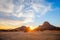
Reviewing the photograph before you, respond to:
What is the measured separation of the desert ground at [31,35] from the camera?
2.51 metres

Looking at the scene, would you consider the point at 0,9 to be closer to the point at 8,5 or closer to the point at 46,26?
the point at 8,5

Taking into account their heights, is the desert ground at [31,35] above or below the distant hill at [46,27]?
below

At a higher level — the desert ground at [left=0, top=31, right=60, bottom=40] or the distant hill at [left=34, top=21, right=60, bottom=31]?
the distant hill at [left=34, top=21, right=60, bottom=31]

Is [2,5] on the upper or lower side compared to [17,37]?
upper

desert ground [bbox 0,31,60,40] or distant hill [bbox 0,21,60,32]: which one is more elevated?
distant hill [bbox 0,21,60,32]

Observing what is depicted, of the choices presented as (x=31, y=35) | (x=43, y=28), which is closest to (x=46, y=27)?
(x=43, y=28)

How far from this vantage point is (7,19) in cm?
256

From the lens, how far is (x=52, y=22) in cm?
257

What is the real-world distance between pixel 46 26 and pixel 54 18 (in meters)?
0.20

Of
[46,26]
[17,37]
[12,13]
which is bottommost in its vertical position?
[17,37]

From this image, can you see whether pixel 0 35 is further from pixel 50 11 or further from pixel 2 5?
pixel 50 11

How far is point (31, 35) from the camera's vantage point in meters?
2.52

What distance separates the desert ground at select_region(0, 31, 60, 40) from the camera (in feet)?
8.22

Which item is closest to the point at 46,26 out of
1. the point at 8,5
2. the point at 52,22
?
the point at 52,22
